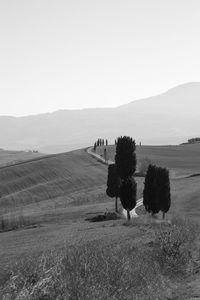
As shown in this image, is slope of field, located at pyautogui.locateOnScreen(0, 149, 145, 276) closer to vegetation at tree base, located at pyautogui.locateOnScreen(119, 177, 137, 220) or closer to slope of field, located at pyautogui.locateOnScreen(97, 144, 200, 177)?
vegetation at tree base, located at pyautogui.locateOnScreen(119, 177, 137, 220)

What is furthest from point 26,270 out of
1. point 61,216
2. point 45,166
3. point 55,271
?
point 45,166

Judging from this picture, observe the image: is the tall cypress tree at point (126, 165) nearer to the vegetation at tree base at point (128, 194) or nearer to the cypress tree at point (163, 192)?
the vegetation at tree base at point (128, 194)

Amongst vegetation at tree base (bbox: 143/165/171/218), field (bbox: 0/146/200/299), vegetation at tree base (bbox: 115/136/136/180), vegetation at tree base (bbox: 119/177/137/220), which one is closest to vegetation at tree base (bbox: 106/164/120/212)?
field (bbox: 0/146/200/299)

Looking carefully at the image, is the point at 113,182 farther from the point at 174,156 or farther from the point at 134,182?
the point at 174,156

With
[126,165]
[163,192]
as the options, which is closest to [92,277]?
[126,165]

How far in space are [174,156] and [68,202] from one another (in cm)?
8029

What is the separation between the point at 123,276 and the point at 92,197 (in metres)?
78.6

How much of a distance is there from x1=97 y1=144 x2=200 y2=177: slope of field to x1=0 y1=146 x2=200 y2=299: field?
0.30m

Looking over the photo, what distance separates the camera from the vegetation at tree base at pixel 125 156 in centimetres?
7212

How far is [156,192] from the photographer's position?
72.8 metres

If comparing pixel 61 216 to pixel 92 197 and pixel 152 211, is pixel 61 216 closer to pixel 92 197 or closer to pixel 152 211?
pixel 152 211

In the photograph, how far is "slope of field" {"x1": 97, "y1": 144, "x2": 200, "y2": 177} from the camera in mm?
144500

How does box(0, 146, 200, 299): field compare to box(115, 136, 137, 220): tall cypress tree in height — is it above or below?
below

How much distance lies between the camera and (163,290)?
20391 mm
